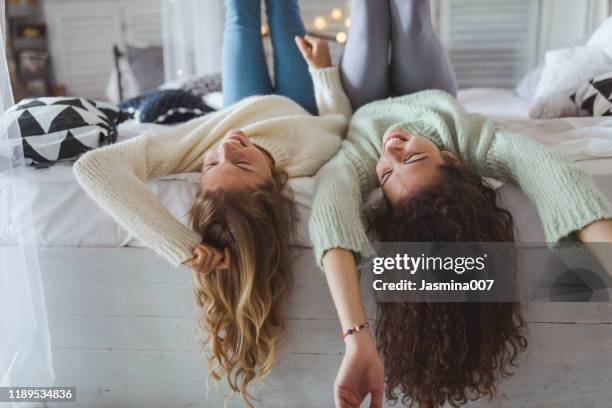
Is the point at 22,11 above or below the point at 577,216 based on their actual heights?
above

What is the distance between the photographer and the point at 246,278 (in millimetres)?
893

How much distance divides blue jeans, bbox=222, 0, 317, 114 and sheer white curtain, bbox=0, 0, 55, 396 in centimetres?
79

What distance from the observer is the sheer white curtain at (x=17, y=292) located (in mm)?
932

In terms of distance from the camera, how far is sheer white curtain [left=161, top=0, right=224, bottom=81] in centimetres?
268

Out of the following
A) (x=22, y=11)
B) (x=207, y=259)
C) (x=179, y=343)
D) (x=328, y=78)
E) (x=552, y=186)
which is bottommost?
(x=179, y=343)

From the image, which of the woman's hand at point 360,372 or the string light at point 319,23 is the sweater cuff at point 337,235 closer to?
the woman's hand at point 360,372

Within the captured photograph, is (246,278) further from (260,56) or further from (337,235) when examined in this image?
(260,56)

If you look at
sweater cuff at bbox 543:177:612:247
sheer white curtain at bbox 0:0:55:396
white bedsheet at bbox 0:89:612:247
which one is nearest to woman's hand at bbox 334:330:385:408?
→ white bedsheet at bbox 0:89:612:247

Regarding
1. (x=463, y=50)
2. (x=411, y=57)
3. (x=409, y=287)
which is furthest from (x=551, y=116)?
(x=463, y=50)

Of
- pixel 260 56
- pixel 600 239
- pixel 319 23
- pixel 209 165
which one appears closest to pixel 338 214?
pixel 209 165

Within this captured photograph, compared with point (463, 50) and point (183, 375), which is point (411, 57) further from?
point (463, 50)

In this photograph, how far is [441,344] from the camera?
0.86 metres

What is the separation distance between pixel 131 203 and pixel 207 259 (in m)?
0.16

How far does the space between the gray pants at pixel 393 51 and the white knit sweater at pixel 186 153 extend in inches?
3.4
